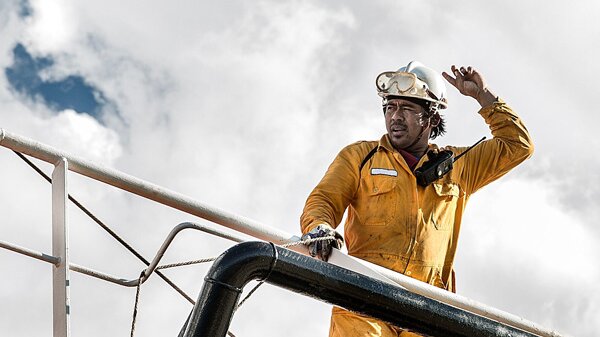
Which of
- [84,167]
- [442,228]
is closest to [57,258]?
[84,167]

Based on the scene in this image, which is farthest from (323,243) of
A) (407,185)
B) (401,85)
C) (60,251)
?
(401,85)

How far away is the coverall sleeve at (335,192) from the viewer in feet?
13.5

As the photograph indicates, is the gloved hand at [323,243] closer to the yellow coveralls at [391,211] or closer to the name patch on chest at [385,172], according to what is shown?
the yellow coveralls at [391,211]

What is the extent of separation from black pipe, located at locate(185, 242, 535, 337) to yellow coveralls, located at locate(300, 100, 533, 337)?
2.59 m

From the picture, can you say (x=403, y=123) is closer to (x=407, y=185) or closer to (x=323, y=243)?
(x=407, y=185)

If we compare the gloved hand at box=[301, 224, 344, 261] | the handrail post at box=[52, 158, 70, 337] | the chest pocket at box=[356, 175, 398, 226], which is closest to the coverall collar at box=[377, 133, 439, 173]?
the chest pocket at box=[356, 175, 398, 226]

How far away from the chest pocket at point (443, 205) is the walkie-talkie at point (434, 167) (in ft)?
0.21

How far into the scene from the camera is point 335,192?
14.3 ft

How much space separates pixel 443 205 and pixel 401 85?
78 centimetres

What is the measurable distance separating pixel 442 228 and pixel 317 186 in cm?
68

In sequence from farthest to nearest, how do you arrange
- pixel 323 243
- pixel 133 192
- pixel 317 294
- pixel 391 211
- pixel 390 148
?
pixel 390 148 < pixel 391 211 < pixel 323 243 < pixel 133 192 < pixel 317 294

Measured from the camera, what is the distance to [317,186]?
173 inches

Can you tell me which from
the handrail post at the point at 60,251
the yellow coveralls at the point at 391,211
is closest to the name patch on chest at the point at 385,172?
the yellow coveralls at the point at 391,211

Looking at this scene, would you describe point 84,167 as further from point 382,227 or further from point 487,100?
point 487,100
